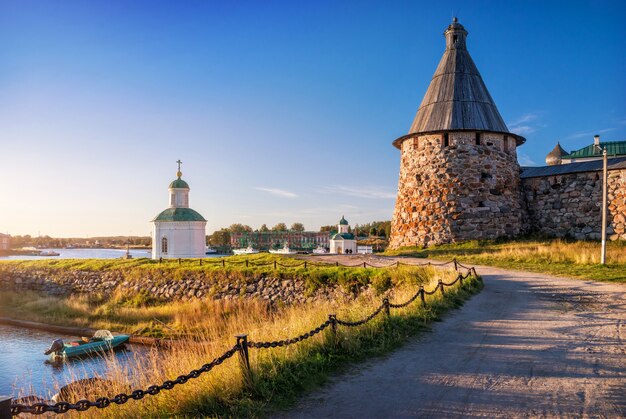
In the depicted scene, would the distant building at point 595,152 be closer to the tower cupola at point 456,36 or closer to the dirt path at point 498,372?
the tower cupola at point 456,36

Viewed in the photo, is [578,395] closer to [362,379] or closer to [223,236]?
[362,379]

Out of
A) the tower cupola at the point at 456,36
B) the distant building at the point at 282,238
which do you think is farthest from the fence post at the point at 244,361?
the distant building at the point at 282,238

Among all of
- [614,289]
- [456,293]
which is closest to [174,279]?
[456,293]

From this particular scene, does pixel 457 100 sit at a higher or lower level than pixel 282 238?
higher

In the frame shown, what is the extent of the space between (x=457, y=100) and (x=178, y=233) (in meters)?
21.6

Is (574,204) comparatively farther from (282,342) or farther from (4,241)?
(4,241)

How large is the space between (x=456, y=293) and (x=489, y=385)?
5769mm

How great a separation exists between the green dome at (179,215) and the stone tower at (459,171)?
52.9 feet

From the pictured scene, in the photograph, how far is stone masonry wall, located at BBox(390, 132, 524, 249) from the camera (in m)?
23.7

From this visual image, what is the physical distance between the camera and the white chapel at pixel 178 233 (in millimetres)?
33000

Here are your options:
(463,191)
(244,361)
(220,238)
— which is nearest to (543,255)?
(463,191)

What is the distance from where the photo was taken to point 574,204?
23750mm

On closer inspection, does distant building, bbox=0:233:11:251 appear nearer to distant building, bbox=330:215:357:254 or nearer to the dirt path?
distant building, bbox=330:215:357:254

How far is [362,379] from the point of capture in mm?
5457
